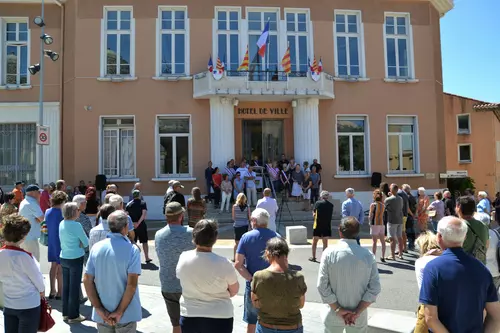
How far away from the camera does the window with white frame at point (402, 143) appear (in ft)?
62.5

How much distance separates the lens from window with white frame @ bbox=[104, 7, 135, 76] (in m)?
17.7

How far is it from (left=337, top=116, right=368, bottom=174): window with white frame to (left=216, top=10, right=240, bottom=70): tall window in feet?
17.8

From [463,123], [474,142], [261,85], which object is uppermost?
[261,85]

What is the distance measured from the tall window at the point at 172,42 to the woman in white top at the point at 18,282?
14.8m

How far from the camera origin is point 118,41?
17.8m

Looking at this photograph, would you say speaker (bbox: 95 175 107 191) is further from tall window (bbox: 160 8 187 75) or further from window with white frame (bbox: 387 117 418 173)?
window with white frame (bbox: 387 117 418 173)

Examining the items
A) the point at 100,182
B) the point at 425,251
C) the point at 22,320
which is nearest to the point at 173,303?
the point at 22,320

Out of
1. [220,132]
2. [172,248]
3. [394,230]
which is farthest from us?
[220,132]

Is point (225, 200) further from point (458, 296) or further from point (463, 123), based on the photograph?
point (463, 123)

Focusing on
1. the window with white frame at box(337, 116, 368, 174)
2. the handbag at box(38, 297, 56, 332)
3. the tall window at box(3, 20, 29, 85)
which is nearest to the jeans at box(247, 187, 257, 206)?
the window with white frame at box(337, 116, 368, 174)

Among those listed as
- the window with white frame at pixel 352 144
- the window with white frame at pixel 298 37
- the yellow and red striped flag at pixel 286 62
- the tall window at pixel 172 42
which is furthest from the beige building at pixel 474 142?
the tall window at pixel 172 42

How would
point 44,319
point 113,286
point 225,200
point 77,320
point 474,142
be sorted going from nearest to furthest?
point 113,286, point 44,319, point 77,320, point 225,200, point 474,142

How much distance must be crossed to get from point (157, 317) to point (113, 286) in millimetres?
2573

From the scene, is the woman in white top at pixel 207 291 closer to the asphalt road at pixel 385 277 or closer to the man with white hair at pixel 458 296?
the man with white hair at pixel 458 296
